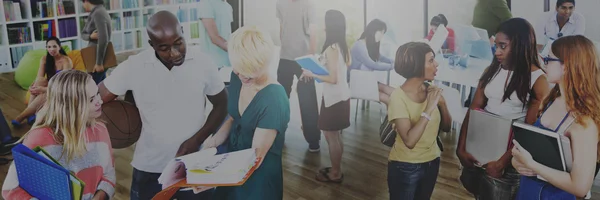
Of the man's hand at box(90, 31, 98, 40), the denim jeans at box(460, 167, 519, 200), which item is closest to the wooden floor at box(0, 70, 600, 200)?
the denim jeans at box(460, 167, 519, 200)

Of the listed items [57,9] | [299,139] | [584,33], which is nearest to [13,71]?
[57,9]

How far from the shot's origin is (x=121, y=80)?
3463 millimetres

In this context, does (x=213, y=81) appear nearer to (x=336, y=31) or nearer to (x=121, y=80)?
(x=121, y=80)

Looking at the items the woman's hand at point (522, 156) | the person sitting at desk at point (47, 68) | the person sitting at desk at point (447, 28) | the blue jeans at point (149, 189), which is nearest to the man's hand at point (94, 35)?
the person sitting at desk at point (47, 68)

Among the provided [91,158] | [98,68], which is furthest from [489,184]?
[98,68]

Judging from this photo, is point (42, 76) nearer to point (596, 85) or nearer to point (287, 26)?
point (287, 26)

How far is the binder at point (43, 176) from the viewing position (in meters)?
2.58

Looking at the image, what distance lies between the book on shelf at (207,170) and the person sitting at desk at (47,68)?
210 centimetres

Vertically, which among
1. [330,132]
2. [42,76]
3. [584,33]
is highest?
[584,33]

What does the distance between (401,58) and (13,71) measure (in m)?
5.30

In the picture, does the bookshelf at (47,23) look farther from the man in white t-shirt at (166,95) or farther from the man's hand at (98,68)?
the man in white t-shirt at (166,95)

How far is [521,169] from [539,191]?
0.14 m

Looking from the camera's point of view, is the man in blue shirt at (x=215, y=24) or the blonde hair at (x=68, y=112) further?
the man in blue shirt at (x=215, y=24)

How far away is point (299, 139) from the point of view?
4.38m
